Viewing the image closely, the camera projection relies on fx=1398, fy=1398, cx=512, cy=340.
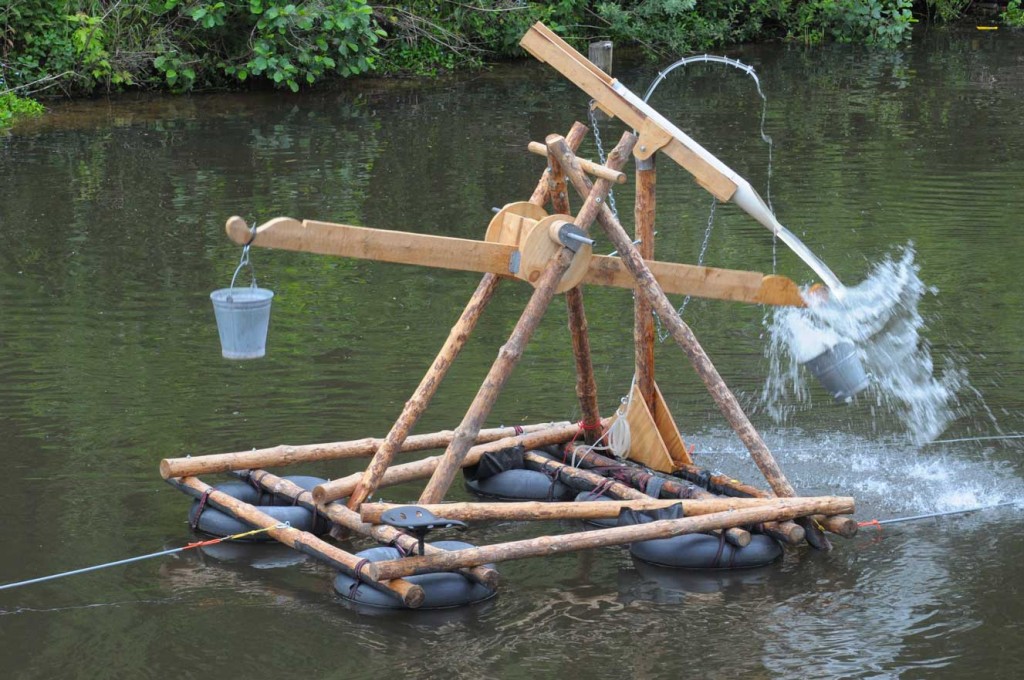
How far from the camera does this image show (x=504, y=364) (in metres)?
7.52

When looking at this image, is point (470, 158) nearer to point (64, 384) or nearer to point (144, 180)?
point (144, 180)

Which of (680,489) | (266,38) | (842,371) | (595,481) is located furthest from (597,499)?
(266,38)

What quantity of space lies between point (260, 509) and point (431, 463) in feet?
3.45

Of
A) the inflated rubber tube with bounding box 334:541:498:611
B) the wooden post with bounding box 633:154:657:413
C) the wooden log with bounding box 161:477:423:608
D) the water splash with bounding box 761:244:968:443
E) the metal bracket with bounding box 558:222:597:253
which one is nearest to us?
the wooden log with bounding box 161:477:423:608

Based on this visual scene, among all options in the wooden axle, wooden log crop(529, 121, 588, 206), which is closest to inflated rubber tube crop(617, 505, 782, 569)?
the wooden axle

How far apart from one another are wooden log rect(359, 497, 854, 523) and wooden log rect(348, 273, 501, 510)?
20 cm

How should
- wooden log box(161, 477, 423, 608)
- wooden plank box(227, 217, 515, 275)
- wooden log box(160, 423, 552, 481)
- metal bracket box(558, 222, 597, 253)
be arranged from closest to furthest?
1. wooden plank box(227, 217, 515, 275)
2. wooden log box(161, 477, 423, 608)
3. metal bracket box(558, 222, 597, 253)
4. wooden log box(160, 423, 552, 481)

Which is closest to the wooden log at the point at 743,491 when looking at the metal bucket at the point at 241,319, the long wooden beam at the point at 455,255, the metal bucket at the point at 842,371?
the metal bucket at the point at 842,371

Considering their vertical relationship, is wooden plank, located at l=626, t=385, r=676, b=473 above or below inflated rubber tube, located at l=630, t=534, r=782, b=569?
above

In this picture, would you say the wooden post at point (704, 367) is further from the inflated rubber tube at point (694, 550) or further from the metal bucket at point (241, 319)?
the metal bucket at point (241, 319)

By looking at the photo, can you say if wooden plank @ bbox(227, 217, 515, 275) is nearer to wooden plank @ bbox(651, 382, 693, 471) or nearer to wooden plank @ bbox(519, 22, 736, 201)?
wooden plank @ bbox(519, 22, 736, 201)

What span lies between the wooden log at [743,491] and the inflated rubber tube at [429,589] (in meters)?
1.71

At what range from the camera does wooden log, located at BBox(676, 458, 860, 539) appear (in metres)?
7.54

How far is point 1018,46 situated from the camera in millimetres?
30719
